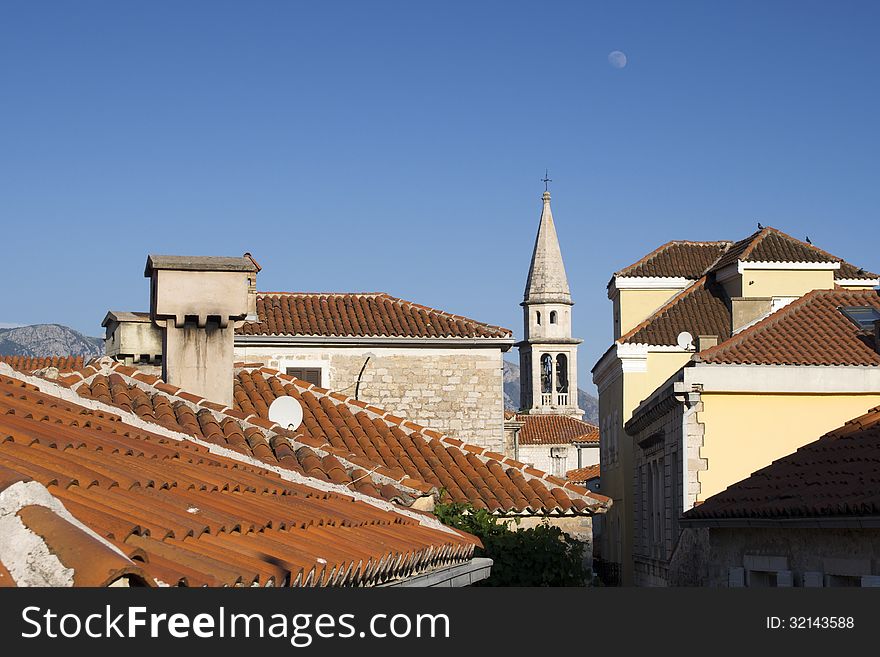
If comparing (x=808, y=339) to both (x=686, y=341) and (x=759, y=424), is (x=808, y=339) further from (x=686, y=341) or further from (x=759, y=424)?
(x=686, y=341)

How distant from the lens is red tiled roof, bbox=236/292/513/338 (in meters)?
32.0

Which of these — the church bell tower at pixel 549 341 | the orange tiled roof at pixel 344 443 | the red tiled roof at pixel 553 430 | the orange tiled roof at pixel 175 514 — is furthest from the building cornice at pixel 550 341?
the orange tiled roof at pixel 175 514

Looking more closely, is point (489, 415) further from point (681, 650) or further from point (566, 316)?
point (566, 316)

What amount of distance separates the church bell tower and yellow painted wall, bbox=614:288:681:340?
56777 millimetres

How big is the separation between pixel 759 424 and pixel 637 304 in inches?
793

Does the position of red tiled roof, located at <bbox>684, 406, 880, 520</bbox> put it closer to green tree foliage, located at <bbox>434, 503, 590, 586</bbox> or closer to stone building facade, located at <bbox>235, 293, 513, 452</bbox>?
green tree foliage, located at <bbox>434, 503, 590, 586</bbox>

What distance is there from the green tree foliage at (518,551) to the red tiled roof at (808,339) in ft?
25.0

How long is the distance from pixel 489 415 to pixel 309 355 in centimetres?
470

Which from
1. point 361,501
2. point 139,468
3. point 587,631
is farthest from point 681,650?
point 361,501

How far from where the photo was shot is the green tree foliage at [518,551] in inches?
642

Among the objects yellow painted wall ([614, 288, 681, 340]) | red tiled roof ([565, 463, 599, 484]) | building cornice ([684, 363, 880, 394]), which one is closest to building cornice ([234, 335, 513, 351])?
building cornice ([684, 363, 880, 394])

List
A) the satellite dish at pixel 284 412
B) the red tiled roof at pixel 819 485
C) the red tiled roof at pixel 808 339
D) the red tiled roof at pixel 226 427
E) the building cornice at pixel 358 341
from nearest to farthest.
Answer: the red tiled roof at pixel 226 427, the red tiled roof at pixel 819 485, the satellite dish at pixel 284 412, the red tiled roof at pixel 808 339, the building cornice at pixel 358 341

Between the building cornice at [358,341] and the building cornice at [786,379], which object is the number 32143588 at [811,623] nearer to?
the building cornice at [786,379]

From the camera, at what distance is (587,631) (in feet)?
15.1
